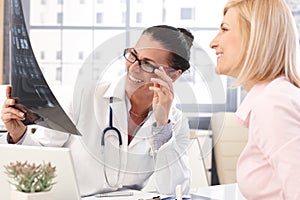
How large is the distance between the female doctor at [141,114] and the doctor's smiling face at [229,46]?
81mm

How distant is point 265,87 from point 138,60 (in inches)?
12.4

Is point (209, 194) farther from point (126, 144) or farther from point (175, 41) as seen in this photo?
point (175, 41)

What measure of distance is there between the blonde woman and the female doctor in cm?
13

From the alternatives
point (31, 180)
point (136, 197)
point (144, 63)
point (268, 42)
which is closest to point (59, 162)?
point (31, 180)

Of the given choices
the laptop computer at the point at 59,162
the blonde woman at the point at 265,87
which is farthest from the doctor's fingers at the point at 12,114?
the blonde woman at the point at 265,87

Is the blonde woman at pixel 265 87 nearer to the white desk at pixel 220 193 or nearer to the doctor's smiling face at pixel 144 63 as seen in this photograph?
the doctor's smiling face at pixel 144 63

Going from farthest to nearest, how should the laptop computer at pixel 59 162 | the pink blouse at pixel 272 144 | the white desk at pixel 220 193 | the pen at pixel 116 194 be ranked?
the white desk at pixel 220 193
the pen at pixel 116 194
the laptop computer at pixel 59 162
the pink blouse at pixel 272 144

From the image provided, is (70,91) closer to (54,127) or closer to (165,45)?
(54,127)

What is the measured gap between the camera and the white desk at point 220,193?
1820 millimetres

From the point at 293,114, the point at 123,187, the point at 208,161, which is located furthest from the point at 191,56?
the point at 208,161

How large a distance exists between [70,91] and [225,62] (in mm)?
596

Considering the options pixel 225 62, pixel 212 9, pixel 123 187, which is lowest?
pixel 123 187

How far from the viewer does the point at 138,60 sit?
1350 mm

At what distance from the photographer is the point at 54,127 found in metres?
1.59
